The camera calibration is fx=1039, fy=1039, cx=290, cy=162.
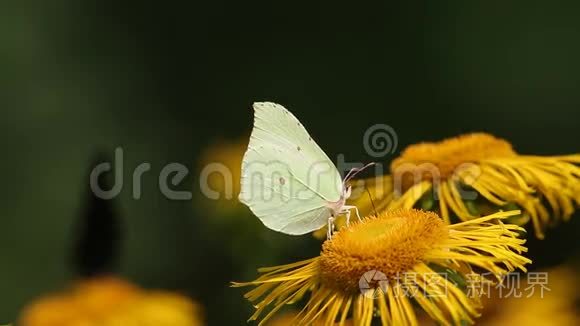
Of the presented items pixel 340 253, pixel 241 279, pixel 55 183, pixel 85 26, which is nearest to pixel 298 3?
pixel 85 26

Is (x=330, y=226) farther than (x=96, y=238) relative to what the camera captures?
No

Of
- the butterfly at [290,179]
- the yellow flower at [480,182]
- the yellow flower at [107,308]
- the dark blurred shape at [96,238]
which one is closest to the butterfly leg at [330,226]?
the butterfly at [290,179]

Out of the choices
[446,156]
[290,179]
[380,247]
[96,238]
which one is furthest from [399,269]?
[96,238]

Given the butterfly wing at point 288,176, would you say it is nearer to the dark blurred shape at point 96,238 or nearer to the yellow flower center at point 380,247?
the yellow flower center at point 380,247

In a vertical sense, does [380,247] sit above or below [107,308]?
above

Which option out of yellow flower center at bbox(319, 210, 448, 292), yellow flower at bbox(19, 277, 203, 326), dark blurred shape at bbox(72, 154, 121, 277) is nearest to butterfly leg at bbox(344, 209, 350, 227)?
yellow flower center at bbox(319, 210, 448, 292)

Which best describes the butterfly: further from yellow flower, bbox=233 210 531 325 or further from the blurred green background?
the blurred green background

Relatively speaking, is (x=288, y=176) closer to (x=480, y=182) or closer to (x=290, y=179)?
(x=290, y=179)

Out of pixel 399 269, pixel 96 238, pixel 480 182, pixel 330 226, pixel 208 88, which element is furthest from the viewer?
pixel 208 88
